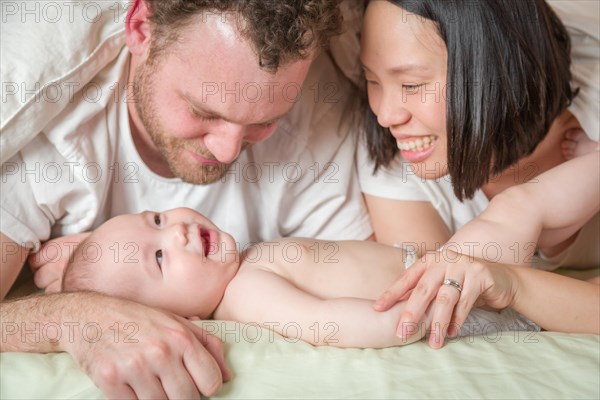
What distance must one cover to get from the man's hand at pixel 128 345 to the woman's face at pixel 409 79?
0.65 meters

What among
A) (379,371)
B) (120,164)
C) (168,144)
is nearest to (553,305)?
(379,371)

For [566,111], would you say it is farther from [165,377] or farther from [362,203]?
[165,377]

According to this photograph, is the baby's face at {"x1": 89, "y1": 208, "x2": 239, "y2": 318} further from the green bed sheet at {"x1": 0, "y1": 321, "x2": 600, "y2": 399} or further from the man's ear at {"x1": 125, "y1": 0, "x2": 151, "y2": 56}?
the man's ear at {"x1": 125, "y1": 0, "x2": 151, "y2": 56}

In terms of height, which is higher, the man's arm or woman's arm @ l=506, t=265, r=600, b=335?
the man's arm

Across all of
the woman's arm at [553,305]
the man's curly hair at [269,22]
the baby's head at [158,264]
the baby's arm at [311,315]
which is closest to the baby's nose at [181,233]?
the baby's head at [158,264]

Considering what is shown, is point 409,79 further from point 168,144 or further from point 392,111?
point 168,144

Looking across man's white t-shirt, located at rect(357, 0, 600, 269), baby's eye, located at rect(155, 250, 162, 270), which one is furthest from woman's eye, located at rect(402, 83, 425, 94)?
baby's eye, located at rect(155, 250, 162, 270)

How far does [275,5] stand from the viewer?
52.1 inches

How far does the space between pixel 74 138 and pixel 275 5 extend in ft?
1.67

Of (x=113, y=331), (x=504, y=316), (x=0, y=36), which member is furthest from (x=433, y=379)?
(x=0, y=36)

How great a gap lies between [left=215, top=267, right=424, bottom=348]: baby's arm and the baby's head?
68 mm

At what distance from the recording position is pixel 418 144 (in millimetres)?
1578

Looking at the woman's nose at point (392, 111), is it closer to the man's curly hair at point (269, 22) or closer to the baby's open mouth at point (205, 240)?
the man's curly hair at point (269, 22)

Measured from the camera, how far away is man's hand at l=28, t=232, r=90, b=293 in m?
1.52
